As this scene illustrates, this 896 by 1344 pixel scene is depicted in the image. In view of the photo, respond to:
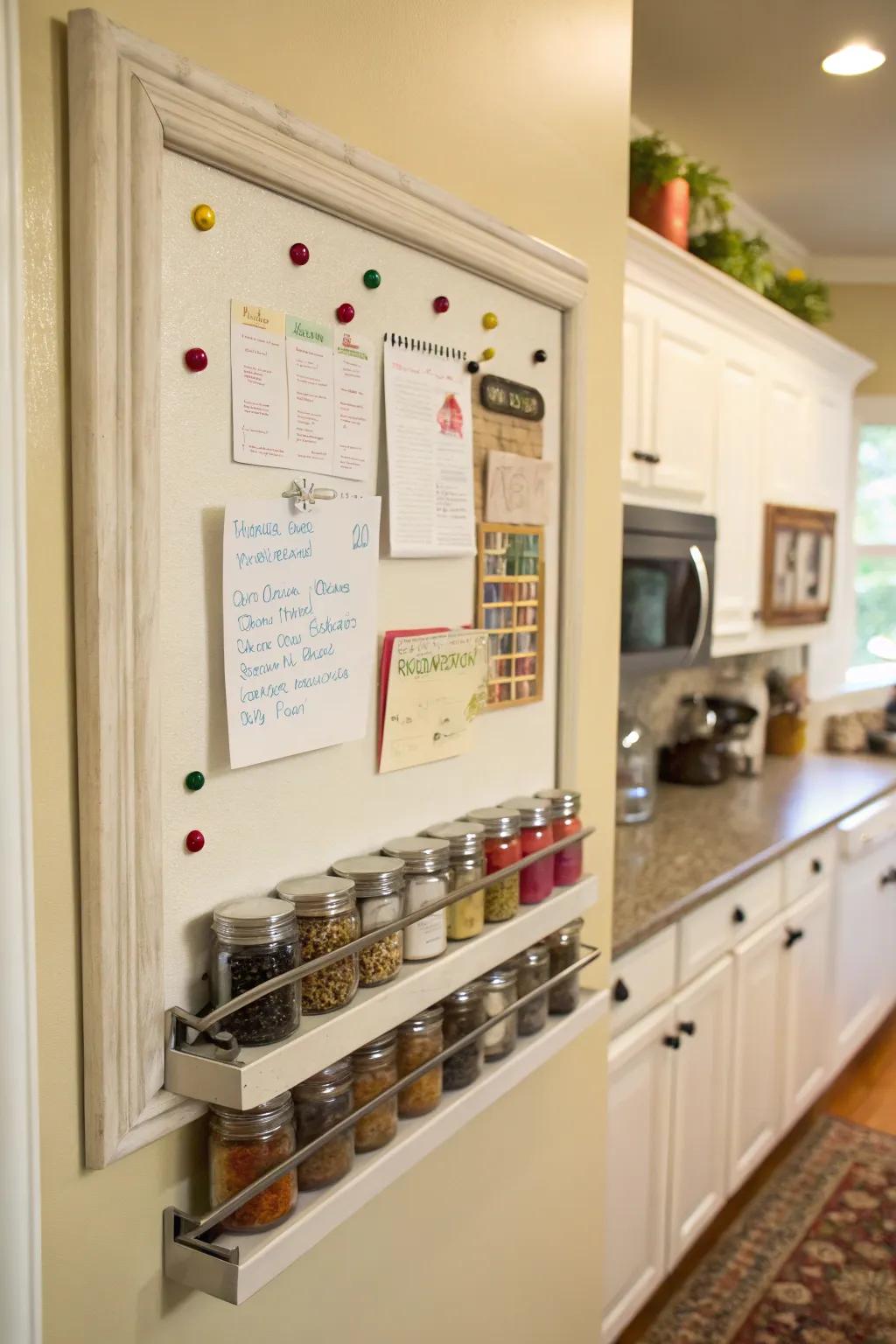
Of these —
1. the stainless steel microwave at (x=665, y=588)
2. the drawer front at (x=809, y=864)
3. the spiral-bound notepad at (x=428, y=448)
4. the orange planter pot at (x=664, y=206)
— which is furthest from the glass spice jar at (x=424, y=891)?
the orange planter pot at (x=664, y=206)

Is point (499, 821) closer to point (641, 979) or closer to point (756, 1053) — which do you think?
point (641, 979)

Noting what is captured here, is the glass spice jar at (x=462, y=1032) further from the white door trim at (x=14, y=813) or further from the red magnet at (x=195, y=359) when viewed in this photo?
the red magnet at (x=195, y=359)

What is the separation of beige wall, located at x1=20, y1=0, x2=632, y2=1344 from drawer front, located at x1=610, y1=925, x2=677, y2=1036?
0.70 ft

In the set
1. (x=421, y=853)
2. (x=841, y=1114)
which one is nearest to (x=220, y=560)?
(x=421, y=853)

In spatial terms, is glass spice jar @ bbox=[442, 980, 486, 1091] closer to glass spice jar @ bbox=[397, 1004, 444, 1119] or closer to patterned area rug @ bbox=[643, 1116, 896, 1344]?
glass spice jar @ bbox=[397, 1004, 444, 1119]

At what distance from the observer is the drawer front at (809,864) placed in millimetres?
2594

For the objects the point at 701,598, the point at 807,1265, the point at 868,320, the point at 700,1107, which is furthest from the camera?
the point at 868,320

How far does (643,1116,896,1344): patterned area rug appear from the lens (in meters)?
2.16

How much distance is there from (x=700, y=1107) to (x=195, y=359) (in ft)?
6.23

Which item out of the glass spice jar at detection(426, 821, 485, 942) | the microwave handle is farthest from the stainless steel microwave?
the glass spice jar at detection(426, 821, 485, 942)

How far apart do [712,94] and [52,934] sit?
2586mm

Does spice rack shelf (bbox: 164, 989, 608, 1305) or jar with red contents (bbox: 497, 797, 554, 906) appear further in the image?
jar with red contents (bbox: 497, 797, 554, 906)

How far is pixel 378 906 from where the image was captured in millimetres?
1047

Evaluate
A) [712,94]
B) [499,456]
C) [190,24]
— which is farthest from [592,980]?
[712,94]
